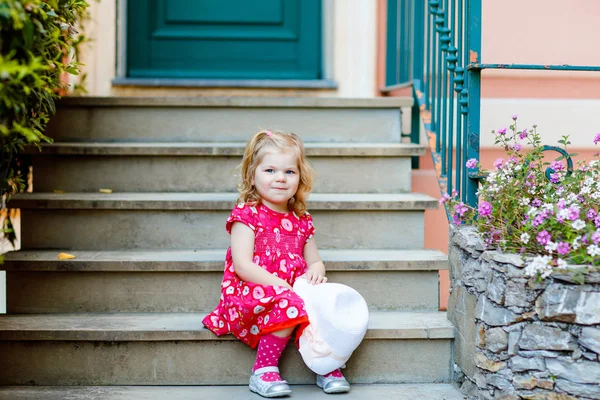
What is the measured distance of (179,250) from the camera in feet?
9.02

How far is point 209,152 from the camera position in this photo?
2959 mm

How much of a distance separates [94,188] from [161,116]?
0.52 metres

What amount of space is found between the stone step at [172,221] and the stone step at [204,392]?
649mm

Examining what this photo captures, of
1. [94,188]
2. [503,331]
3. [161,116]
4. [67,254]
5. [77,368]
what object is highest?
[161,116]

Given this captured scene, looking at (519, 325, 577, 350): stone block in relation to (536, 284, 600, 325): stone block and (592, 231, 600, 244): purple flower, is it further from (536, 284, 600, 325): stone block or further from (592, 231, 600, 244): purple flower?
(592, 231, 600, 244): purple flower

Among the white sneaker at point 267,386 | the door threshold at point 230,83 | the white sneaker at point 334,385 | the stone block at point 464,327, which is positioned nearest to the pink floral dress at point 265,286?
the white sneaker at point 267,386

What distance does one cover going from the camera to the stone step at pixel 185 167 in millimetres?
2947

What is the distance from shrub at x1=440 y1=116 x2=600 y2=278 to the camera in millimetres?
1915

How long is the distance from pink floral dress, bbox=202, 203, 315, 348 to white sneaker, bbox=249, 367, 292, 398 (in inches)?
4.3

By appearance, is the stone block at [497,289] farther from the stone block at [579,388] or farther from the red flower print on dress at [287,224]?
the red flower print on dress at [287,224]

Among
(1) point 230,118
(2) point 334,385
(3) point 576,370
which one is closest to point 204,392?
(2) point 334,385

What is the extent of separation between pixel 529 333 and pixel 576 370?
0.53ft

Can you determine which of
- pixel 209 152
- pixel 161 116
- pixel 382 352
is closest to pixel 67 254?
pixel 209 152

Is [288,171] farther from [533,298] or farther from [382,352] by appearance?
[533,298]
